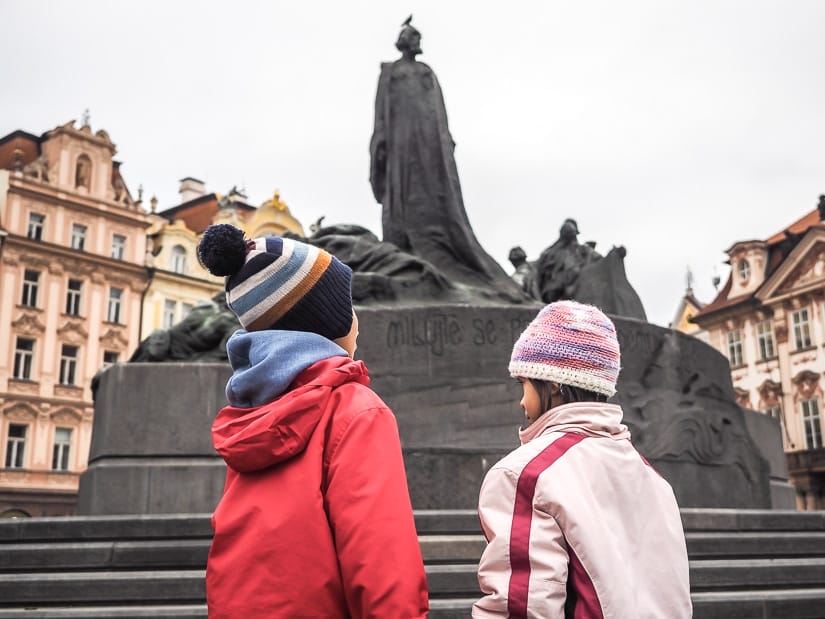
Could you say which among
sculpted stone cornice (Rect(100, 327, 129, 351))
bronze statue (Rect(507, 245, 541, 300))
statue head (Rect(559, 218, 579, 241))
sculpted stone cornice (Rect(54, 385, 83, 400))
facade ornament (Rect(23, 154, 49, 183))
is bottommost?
bronze statue (Rect(507, 245, 541, 300))

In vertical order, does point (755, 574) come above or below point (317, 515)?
below

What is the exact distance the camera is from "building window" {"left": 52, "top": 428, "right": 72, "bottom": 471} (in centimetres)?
3005

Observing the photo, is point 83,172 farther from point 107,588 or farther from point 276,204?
point 107,588

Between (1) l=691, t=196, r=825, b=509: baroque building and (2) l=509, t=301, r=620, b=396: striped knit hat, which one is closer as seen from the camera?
(2) l=509, t=301, r=620, b=396: striped knit hat

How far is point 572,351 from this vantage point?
2.08 m

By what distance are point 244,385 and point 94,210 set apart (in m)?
33.4

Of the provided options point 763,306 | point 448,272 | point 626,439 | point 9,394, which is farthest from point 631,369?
point 763,306

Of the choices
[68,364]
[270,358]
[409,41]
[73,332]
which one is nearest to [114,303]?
[73,332]

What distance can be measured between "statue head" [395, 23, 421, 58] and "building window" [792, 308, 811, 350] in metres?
29.5

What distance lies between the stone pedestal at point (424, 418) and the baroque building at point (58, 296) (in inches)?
934

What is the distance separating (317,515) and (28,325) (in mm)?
31719

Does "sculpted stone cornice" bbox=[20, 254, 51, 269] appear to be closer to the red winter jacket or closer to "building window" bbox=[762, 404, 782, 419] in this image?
"building window" bbox=[762, 404, 782, 419]

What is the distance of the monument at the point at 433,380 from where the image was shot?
7242 mm

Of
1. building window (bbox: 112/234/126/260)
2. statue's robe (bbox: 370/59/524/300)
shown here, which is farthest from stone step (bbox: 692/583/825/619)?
building window (bbox: 112/234/126/260)
